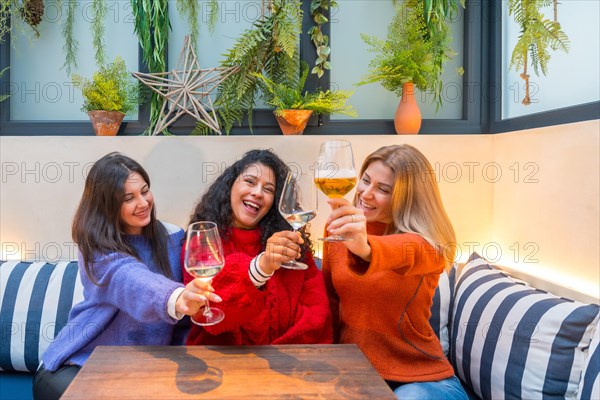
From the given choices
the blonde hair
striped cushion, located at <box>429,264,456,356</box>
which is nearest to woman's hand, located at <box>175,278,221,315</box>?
the blonde hair

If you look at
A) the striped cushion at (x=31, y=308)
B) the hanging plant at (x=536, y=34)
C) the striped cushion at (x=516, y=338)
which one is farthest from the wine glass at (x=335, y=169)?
the striped cushion at (x=31, y=308)

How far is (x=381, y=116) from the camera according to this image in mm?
2537

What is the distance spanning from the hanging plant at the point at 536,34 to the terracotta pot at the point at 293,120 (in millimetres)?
942

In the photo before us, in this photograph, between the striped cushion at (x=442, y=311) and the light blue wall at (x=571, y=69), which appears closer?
the light blue wall at (x=571, y=69)

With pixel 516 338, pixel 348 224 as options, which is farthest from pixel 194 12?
pixel 516 338

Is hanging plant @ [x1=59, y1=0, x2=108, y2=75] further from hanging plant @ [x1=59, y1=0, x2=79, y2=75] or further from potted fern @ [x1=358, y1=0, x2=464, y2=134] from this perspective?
potted fern @ [x1=358, y1=0, x2=464, y2=134]

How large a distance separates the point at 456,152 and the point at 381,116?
456mm

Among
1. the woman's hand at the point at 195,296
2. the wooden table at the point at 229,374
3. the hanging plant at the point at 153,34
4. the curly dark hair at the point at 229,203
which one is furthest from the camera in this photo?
the hanging plant at the point at 153,34

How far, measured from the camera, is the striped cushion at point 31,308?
6.28 ft

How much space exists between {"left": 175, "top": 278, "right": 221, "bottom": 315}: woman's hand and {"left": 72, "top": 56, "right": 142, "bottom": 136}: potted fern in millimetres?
1361

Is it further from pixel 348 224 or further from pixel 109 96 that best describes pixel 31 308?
pixel 348 224

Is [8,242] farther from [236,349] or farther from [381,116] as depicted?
[381,116]

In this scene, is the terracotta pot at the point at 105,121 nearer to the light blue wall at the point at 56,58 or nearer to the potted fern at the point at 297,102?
the light blue wall at the point at 56,58

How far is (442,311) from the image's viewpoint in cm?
199
